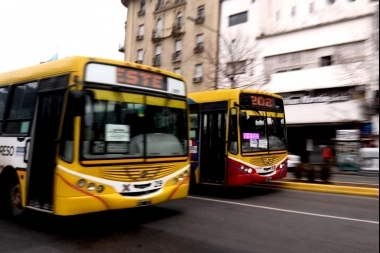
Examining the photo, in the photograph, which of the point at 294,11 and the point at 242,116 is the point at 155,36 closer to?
the point at 242,116

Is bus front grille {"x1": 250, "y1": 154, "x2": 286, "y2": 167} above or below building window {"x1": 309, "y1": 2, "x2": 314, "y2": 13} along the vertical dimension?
below

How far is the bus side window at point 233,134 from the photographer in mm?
8914

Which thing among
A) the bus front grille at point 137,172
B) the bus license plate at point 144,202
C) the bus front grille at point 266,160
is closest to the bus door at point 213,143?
the bus front grille at point 266,160

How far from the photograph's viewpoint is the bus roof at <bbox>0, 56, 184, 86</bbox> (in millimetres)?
5535

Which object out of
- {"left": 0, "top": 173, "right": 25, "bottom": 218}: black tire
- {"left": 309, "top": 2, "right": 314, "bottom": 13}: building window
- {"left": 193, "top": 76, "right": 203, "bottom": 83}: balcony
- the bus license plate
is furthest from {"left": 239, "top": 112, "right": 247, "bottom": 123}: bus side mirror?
{"left": 193, "top": 76, "right": 203, "bottom": 83}: balcony

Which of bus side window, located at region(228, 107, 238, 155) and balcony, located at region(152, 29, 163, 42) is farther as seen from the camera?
balcony, located at region(152, 29, 163, 42)

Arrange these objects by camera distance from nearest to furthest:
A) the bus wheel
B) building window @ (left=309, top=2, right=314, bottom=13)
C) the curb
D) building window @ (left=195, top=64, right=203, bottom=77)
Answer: building window @ (left=309, top=2, right=314, bottom=13), the bus wheel, the curb, building window @ (left=195, top=64, right=203, bottom=77)

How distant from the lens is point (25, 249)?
4820mm

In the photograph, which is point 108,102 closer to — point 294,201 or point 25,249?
point 25,249

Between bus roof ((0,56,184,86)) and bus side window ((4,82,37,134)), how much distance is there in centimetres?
19

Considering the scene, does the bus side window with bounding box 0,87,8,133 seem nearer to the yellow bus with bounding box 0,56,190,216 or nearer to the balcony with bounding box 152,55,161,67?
the yellow bus with bounding box 0,56,190,216

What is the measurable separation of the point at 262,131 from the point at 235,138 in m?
1.01

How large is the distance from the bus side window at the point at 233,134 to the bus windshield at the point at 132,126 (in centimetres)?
222

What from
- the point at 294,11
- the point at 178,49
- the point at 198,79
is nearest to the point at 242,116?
the point at 294,11
